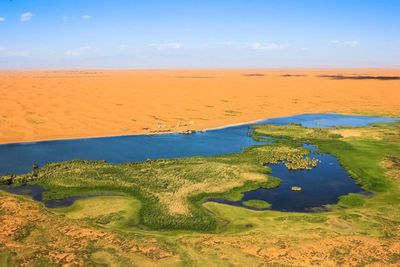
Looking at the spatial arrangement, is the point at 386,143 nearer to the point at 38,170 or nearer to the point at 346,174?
the point at 346,174

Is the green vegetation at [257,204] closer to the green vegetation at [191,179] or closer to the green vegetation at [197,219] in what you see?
the green vegetation at [197,219]

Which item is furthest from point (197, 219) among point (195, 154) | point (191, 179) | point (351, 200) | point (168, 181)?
point (195, 154)

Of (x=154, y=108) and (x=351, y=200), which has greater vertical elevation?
(x=154, y=108)

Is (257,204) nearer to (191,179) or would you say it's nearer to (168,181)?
(191,179)

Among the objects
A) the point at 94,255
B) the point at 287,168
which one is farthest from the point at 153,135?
the point at 94,255

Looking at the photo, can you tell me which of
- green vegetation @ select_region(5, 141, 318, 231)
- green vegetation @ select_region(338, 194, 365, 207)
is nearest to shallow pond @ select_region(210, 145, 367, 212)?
green vegetation @ select_region(338, 194, 365, 207)

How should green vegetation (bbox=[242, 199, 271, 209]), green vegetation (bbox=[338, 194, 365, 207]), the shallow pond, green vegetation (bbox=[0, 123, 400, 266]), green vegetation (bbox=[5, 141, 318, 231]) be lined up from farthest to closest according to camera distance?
the shallow pond
green vegetation (bbox=[338, 194, 365, 207])
green vegetation (bbox=[242, 199, 271, 209])
green vegetation (bbox=[5, 141, 318, 231])
green vegetation (bbox=[0, 123, 400, 266])

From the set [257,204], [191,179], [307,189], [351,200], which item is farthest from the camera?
[191,179]

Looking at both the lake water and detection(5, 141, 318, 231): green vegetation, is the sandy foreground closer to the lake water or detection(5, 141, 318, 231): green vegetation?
the lake water

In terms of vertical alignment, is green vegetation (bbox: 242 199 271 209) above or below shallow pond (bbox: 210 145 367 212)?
below
